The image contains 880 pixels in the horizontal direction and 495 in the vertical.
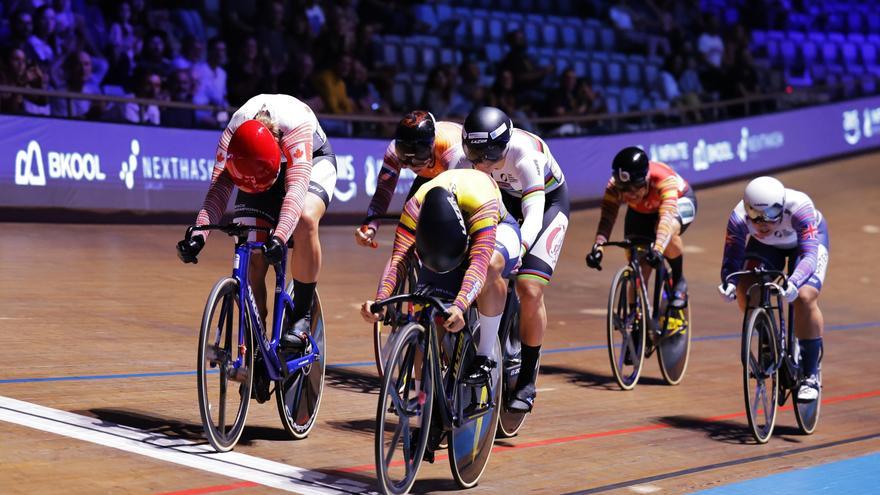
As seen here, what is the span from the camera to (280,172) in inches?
211

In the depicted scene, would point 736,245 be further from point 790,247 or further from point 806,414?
point 806,414

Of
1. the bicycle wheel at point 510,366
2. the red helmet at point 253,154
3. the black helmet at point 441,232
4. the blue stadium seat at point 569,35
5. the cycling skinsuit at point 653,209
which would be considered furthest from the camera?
the blue stadium seat at point 569,35

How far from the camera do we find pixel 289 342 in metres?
5.28

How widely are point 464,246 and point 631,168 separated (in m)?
3.17

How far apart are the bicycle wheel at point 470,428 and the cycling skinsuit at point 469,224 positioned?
0.31 m

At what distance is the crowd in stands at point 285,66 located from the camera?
1115cm

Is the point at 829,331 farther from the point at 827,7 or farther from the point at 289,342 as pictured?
the point at 827,7

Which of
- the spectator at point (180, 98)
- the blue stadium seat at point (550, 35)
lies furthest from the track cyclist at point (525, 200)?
the blue stadium seat at point (550, 35)

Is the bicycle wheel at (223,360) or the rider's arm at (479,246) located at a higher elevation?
the rider's arm at (479,246)

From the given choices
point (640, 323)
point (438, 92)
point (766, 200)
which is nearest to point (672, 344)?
point (640, 323)

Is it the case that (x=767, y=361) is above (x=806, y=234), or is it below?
below

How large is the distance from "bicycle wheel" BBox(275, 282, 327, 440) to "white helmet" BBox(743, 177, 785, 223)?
2.33 m

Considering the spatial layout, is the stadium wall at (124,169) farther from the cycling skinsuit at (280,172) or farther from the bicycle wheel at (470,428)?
the bicycle wheel at (470,428)

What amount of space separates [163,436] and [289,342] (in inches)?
24.9
